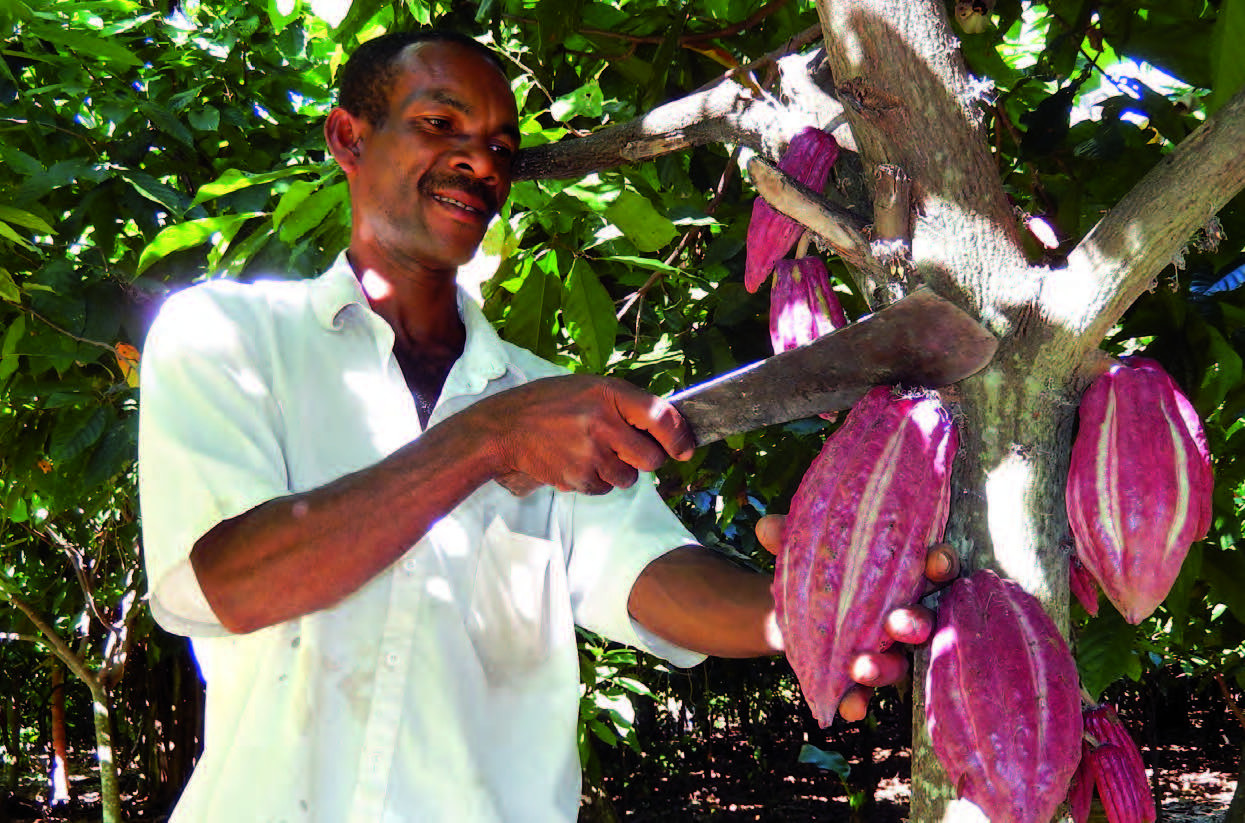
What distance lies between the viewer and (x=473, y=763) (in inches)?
48.0

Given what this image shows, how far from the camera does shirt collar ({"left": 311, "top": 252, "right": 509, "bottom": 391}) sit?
4.54 feet

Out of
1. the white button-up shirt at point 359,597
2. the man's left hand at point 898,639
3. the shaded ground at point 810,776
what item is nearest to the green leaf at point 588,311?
the white button-up shirt at point 359,597

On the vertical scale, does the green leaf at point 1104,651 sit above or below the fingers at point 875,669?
above

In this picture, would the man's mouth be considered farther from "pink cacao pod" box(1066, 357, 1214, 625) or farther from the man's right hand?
"pink cacao pod" box(1066, 357, 1214, 625)

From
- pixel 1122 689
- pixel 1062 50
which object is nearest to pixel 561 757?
pixel 1062 50

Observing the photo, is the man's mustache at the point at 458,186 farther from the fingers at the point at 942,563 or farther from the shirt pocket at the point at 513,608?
the fingers at the point at 942,563

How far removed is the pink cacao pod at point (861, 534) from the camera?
2.47 feet

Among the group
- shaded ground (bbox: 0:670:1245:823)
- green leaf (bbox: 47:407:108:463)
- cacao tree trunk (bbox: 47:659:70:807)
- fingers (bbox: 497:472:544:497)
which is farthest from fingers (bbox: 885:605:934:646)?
cacao tree trunk (bbox: 47:659:70:807)

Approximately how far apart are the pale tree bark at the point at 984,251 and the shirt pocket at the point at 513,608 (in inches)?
25.0

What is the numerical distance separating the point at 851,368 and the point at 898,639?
186mm

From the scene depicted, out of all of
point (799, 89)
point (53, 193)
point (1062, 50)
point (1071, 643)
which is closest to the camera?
point (1071, 643)

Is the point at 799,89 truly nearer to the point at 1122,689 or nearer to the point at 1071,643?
the point at 1071,643

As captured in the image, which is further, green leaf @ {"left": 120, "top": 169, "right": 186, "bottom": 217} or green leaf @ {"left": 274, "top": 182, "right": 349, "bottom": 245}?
green leaf @ {"left": 120, "top": 169, "right": 186, "bottom": 217}

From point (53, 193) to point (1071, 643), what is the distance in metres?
2.43
